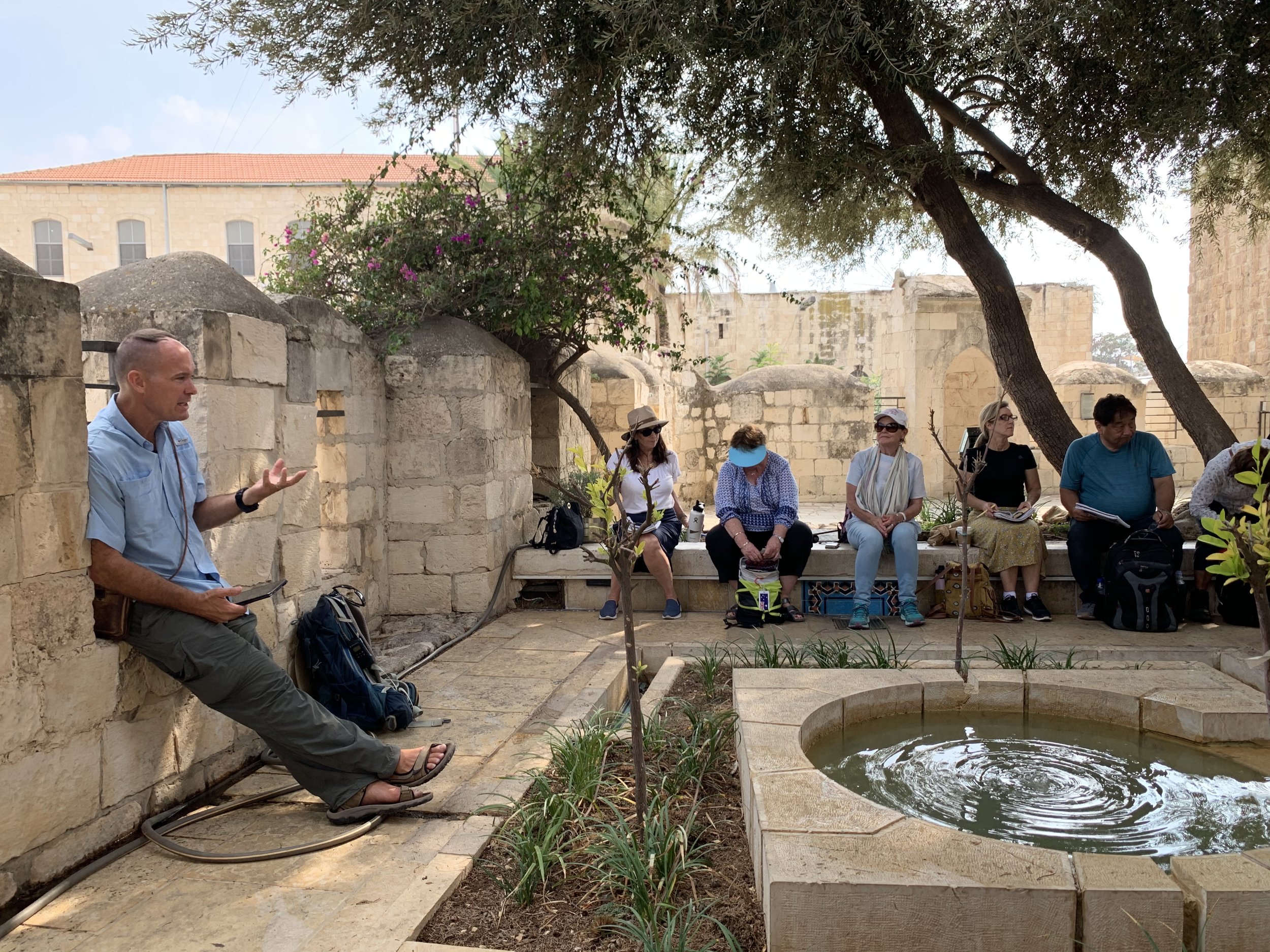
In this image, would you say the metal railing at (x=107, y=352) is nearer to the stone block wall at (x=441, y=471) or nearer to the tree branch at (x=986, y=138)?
the stone block wall at (x=441, y=471)

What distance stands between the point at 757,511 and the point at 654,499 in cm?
69

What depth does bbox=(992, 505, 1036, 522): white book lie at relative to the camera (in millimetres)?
6066

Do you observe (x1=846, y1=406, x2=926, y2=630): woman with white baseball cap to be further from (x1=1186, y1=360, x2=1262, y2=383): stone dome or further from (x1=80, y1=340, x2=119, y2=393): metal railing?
(x1=1186, y1=360, x2=1262, y2=383): stone dome

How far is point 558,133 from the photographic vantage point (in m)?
5.85

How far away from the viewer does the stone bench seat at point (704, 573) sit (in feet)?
20.7

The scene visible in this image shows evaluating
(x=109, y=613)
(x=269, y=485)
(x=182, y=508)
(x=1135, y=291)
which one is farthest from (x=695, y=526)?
(x=109, y=613)

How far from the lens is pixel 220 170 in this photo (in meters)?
29.3

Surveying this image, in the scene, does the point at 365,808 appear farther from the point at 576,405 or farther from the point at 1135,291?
the point at 1135,291

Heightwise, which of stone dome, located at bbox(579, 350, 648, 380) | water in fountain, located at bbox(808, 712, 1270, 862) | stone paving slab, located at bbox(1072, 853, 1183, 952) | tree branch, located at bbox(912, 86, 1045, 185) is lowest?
water in fountain, located at bbox(808, 712, 1270, 862)

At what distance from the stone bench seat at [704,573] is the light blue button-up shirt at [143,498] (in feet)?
10.4

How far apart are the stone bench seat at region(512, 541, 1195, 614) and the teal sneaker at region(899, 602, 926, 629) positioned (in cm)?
28

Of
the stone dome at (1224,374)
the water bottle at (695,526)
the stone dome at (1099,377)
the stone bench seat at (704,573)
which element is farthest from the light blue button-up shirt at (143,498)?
the stone dome at (1224,374)

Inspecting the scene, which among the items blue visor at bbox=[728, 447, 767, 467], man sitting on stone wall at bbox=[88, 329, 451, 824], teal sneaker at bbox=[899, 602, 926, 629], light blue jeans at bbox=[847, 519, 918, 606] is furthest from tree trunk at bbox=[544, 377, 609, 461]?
man sitting on stone wall at bbox=[88, 329, 451, 824]

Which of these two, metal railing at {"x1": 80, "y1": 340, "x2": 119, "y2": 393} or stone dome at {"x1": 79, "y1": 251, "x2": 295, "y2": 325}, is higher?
stone dome at {"x1": 79, "y1": 251, "x2": 295, "y2": 325}
